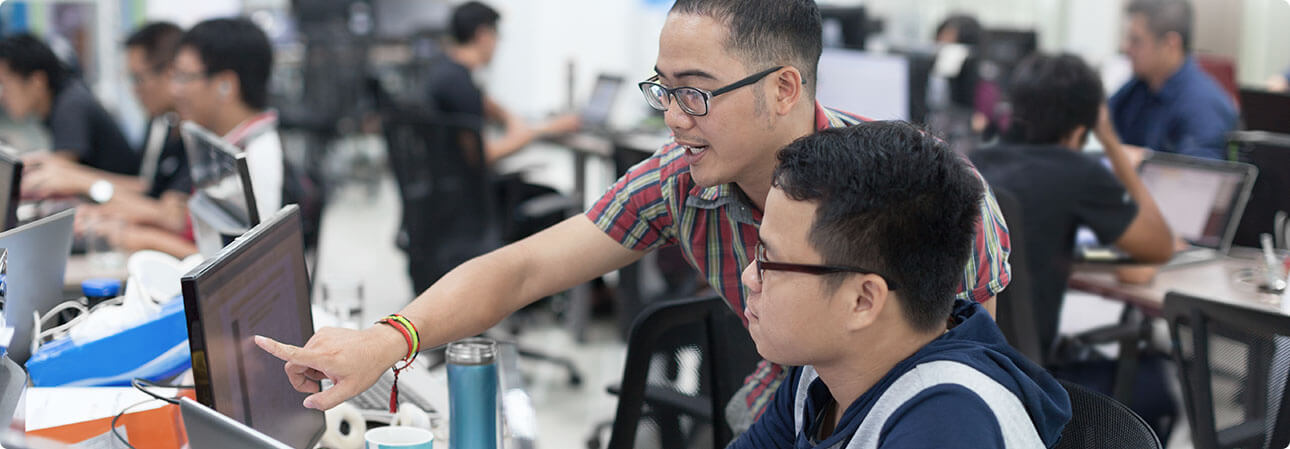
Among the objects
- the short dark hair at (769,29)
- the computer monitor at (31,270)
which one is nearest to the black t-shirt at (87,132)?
the computer monitor at (31,270)

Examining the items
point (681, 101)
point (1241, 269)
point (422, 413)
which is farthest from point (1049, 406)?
point (1241, 269)

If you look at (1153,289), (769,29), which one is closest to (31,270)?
(769,29)

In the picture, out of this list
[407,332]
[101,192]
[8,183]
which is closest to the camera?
[407,332]

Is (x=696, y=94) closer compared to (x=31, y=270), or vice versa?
(x=696, y=94)

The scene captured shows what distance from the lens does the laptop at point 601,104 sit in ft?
17.4

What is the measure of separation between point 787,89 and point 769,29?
0.28 ft

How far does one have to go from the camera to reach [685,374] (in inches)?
73.9

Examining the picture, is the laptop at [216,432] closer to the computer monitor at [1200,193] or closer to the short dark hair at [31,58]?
the computer monitor at [1200,193]

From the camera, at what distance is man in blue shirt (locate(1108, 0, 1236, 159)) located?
13.2ft

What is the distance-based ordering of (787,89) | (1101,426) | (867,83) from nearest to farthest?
(1101,426)
(787,89)
(867,83)

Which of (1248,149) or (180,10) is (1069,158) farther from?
(180,10)

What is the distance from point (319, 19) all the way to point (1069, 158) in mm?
7127

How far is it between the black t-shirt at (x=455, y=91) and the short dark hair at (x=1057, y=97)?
268cm

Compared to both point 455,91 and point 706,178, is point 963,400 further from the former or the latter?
point 455,91
